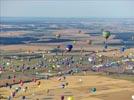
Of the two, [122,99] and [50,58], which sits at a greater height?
[50,58]

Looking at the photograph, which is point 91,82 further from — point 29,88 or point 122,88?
point 29,88

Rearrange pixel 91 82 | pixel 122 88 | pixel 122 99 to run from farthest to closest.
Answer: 1. pixel 91 82
2. pixel 122 88
3. pixel 122 99

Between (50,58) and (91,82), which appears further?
(50,58)

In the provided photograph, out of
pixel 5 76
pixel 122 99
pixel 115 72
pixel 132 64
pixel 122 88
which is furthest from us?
pixel 132 64

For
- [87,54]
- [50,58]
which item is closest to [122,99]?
[50,58]

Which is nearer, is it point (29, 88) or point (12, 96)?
point (12, 96)

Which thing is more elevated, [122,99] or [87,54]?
[87,54]

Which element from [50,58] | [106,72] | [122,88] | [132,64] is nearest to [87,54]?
[50,58]

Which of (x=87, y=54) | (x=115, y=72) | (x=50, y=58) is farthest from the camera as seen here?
(x=87, y=54)

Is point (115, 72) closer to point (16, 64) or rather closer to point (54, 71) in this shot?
point (54, 71)
